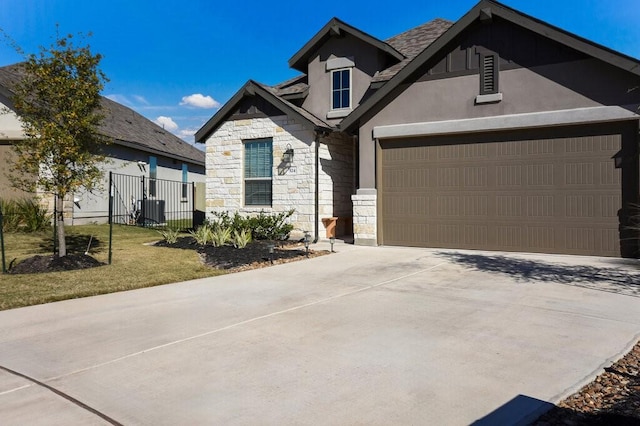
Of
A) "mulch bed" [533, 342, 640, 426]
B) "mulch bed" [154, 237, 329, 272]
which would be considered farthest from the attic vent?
"mulch bed" [533, 342, 640, 426]

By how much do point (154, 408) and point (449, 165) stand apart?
33.3 ft

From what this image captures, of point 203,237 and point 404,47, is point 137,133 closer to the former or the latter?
point 203,237

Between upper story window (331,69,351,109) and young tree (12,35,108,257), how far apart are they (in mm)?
8019

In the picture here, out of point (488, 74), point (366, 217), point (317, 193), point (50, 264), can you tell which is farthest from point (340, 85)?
point (50, 264)

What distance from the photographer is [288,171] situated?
48.0 ft

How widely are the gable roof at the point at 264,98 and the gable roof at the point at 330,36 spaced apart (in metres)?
1.46

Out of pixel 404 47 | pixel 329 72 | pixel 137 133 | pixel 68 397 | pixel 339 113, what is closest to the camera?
pixel 68 397

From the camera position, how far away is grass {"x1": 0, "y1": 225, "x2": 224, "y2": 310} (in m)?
7.14

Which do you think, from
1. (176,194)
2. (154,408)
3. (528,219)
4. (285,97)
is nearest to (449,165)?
(528,219)

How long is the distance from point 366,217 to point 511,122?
14.7 ft

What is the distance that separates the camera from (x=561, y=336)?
479 cm

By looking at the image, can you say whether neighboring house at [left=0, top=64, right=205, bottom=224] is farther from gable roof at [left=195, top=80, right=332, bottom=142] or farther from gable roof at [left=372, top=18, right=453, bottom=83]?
gable roof at [left=372, top=18, right=453, bottom=83]

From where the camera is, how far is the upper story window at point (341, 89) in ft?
50.3

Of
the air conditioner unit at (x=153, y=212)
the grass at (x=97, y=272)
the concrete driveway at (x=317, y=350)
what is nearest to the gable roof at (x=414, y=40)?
the grass at (x=97, y=272)
